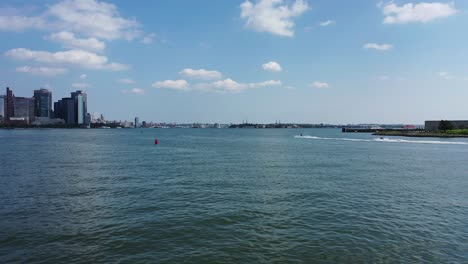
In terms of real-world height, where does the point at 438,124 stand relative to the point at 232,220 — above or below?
above

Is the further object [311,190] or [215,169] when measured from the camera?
[215,169]

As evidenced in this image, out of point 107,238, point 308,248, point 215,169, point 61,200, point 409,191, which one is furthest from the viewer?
point 215,169

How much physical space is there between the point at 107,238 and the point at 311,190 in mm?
17212

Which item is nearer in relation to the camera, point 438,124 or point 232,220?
point 232,220

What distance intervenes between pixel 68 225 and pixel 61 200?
6.79 m

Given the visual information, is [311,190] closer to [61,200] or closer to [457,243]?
[457,243]

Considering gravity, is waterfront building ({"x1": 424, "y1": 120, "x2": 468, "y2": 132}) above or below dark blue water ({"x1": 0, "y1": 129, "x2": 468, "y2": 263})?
above

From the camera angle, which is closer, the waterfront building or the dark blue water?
the dark blue water

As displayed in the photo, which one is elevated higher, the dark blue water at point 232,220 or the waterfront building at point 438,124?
the waterfront building at point 438,124

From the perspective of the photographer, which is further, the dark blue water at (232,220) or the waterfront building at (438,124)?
the waterfront building at (438,124)

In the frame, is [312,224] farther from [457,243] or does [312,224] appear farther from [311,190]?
[311,190]

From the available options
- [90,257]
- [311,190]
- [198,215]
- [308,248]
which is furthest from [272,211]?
[90,257]

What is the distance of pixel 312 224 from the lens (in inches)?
709

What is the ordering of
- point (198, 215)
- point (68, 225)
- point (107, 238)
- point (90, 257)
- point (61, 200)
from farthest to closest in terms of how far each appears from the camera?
point (61, 200) < point (198, 215) < point (68, 225) < point (107, 238) < point (90, 257)
